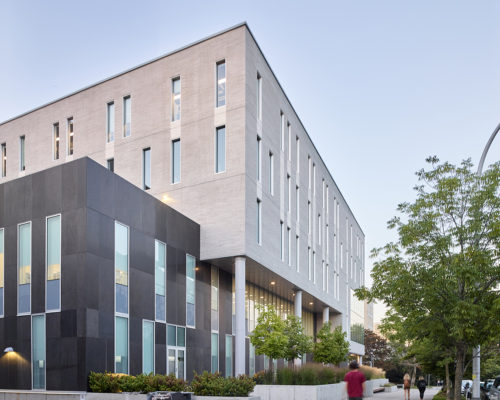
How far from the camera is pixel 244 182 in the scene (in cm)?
2864

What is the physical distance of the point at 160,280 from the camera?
25.5 meters

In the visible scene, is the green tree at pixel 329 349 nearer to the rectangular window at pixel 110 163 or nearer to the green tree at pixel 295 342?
the green tree at pixel 295 342

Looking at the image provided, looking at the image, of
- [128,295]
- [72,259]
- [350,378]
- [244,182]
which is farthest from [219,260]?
Result: [350,378]

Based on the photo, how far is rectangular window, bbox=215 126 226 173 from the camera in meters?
29.6

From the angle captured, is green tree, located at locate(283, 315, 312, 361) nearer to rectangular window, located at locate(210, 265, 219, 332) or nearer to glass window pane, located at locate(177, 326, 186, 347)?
rectangular window, located at locate(210, 265, 219, 332)

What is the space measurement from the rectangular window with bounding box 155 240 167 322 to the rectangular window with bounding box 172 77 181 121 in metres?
8.67

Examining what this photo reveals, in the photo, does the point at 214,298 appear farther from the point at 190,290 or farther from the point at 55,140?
the point at 55,140

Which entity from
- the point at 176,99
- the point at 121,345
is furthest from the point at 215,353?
the point at 176,99

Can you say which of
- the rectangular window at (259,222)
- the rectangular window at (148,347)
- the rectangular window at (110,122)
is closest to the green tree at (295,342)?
the rectangular window at (259,222)

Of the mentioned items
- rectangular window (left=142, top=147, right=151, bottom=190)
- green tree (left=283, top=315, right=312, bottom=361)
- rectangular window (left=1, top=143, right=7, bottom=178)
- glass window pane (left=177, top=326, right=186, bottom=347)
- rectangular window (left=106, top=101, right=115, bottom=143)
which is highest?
rectangular window (left=106, top=101, right=115, bottom=143)

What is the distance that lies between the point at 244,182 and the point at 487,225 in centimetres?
1366

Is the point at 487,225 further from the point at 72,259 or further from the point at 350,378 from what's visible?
the point at 72,259

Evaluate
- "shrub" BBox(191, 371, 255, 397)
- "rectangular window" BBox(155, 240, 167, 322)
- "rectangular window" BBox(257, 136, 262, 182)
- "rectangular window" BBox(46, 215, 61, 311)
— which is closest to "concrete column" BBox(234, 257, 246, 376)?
"rectangular window" BBox(155, 240, 167, 322)

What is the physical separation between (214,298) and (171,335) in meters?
5.40
